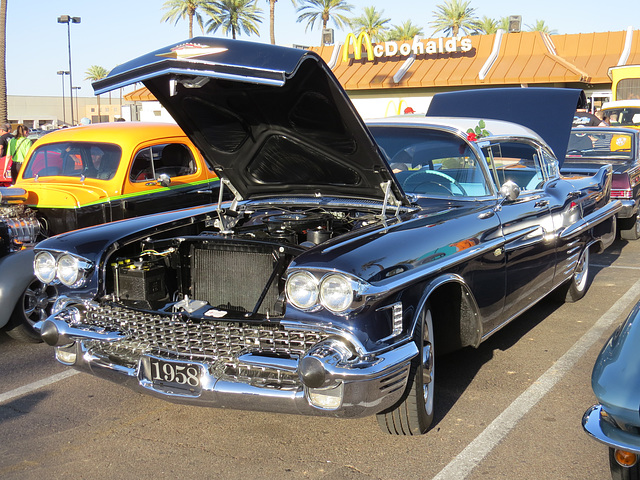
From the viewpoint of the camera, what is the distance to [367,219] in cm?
425

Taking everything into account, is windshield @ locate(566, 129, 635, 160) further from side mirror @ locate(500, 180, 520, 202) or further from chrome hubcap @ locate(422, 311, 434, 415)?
chrome hubcap @ locate(422, 311, 434, 415)

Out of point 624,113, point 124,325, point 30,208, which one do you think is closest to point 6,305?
point 30,208

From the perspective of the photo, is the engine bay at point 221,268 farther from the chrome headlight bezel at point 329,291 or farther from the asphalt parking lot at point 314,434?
the asphalt parking lot at point 314,434

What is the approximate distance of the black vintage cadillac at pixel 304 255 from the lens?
312 cm

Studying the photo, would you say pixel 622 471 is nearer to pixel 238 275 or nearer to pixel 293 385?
pixel 293 385

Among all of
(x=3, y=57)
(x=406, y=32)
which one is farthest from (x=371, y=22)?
(x=3, y=57)

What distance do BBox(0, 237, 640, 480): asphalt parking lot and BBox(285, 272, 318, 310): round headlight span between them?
0.79 metres

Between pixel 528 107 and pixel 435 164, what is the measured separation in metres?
2.85

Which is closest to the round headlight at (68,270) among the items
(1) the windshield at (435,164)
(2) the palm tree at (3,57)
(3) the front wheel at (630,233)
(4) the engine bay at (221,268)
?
(4) the engine bay at (221,268)

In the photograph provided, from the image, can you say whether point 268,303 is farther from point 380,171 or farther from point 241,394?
point 380,171

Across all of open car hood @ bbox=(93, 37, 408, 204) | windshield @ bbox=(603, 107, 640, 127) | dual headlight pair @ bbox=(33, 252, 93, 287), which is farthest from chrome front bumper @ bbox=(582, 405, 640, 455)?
windshield @ bbox=(603, 107, 640, 127)

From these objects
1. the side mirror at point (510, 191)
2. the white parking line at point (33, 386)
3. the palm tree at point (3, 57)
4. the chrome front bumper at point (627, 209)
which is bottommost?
the white parking line at point (33, 386)

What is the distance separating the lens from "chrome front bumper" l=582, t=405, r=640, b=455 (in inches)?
89.6

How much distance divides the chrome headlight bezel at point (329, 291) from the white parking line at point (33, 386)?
2161 millimetres
